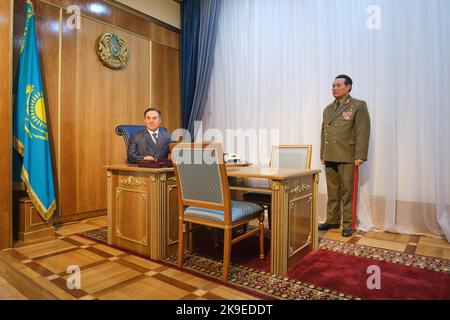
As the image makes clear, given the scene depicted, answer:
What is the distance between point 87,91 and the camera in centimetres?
346

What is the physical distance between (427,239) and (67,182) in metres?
3.58

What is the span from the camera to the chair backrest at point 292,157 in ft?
8.86

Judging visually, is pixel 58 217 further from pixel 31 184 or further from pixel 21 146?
pixel 21 146

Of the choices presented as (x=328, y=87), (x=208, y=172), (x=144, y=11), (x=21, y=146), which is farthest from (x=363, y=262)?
(x=144, y=11)

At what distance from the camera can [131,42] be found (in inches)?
156

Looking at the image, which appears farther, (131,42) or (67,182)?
(131,42)

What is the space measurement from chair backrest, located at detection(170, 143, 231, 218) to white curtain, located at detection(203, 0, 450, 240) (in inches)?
74.0

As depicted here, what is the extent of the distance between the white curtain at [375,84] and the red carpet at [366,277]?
3.16 ft

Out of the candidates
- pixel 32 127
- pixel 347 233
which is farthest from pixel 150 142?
pixel 347 233

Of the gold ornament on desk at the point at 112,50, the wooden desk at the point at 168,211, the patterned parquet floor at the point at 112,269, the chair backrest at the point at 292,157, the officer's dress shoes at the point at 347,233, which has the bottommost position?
the patterned parquet floor at the point at 112,269

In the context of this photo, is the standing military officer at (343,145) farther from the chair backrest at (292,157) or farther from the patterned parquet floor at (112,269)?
the chair backrest at (292,157)

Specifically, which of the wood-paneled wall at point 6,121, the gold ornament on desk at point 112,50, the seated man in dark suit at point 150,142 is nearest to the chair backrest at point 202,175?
the seated man in dark suit at point 150,142

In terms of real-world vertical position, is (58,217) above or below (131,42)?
below

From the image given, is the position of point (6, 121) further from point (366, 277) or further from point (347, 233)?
point (347, 233)
